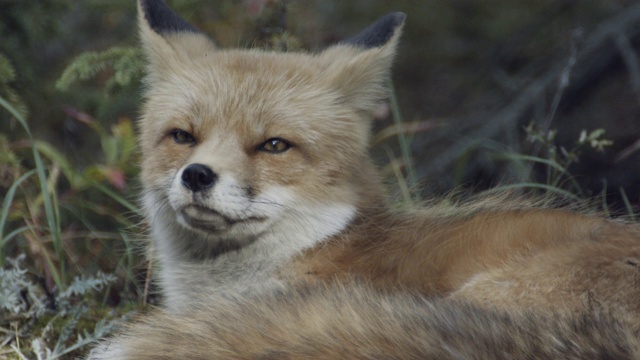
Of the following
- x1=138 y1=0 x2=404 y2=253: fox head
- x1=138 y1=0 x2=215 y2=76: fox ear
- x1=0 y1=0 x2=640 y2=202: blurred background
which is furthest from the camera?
x1=0 y1=0 x2=640 y2=202: blurred background

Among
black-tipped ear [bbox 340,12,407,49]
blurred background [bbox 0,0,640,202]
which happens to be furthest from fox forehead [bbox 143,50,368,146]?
blurred background [bbox 0,0,640,202]

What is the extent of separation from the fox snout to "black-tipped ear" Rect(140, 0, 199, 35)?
1.04m

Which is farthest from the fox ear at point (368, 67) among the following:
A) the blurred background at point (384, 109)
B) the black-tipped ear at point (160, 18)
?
the blurred background at point (384, 109)

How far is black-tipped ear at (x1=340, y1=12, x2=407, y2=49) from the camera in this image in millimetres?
4070

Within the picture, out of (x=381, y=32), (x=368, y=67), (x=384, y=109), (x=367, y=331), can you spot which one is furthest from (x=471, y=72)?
(x=367, y=331)

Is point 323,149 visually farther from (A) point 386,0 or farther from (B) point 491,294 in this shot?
(A) point 386,0

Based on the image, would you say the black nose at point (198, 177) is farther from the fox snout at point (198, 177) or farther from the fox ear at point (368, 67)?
the fox ear at point (368, 67)

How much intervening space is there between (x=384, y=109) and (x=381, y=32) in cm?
198

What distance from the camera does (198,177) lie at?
349cm

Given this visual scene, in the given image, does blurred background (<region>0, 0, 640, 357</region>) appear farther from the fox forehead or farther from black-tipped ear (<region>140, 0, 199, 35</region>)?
the fox forehead

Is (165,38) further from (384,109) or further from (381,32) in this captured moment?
(384,109)

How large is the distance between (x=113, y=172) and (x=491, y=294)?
9.07ft

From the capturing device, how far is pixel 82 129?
8508 millimetres

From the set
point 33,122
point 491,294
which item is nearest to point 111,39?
point 33,122
